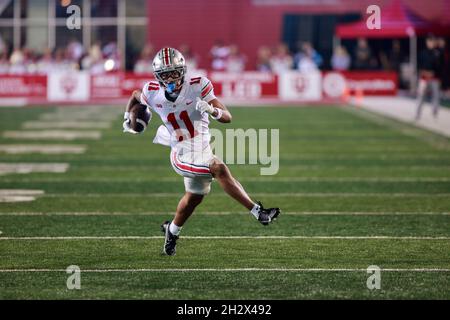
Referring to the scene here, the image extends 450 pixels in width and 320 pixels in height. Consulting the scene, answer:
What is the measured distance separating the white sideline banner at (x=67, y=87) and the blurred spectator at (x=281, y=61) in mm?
6428

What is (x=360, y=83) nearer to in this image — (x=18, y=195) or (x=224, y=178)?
(x=18, y=195)

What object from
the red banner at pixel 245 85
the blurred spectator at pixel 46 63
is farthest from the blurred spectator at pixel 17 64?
the red banner at pixel 245 85

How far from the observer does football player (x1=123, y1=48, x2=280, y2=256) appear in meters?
7.88

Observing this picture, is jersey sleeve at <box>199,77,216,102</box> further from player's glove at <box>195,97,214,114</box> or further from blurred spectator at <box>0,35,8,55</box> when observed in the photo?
blurred spectator at <box>0,35,8,55</box>

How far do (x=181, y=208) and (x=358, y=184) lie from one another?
16.5ft

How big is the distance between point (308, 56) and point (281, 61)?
2.98ft

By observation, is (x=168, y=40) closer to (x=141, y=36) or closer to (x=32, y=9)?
(x=141, y=36)

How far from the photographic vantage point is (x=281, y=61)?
3319 cm

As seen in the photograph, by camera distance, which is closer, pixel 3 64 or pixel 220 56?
pixel 3 64

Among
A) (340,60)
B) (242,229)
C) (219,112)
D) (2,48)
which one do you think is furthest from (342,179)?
(2,48)

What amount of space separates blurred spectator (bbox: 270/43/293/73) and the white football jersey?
80.8ft

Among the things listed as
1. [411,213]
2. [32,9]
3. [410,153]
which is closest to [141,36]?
[32,9]

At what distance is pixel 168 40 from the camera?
1470 inches

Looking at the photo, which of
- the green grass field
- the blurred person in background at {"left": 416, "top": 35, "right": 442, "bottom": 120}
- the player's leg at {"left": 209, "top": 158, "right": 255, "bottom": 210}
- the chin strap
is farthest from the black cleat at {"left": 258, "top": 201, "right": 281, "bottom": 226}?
the blurred person in background at {"left": 416, "top": 35, "right": 442, "bottom": 120}
